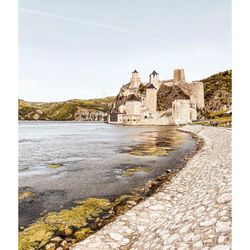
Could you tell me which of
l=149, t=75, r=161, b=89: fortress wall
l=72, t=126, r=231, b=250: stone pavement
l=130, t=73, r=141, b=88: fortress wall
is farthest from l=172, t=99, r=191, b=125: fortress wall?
l=72, t=126, r=231, b=250: stone pavement

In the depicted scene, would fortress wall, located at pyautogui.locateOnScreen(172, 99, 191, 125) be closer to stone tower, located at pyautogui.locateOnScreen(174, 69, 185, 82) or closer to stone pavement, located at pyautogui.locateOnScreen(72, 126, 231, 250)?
stone tower, located at pyautogui.locateOnScreen(174, 69, 185, 82)

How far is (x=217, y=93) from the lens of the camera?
10450 centimetres

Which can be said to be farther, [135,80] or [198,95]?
[135,80]

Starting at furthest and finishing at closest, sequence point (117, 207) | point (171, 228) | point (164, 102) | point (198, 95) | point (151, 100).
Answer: point (164, 102) → point (151, 100) → point (198, 95) → point (117, 207) → point (171, 228)

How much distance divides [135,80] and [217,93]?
133 ft

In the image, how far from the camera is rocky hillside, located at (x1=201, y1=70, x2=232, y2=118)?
96438mm

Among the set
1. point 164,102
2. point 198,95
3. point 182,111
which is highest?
point 198,95

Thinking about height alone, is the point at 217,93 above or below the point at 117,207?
above

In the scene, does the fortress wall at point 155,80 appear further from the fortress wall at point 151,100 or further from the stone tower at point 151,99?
the fortress wall at point 151,100

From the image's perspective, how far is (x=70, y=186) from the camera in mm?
10930

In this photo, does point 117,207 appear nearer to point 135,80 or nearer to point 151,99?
point 151,99

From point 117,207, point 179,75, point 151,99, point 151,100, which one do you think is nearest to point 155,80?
point 179,75

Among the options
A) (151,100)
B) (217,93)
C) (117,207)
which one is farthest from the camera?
(151,100)
